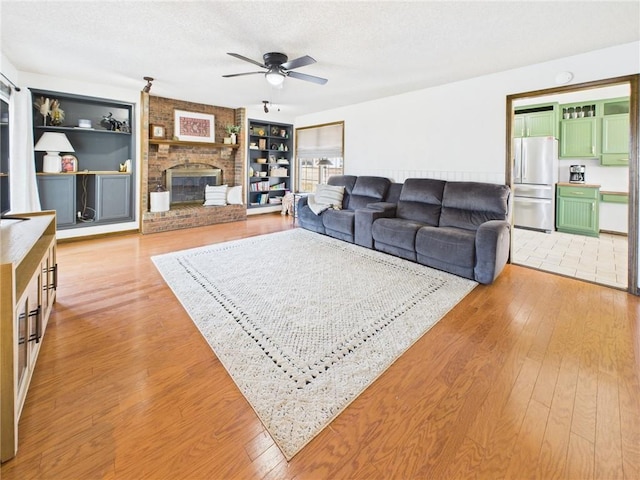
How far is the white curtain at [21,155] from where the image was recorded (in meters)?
4.08

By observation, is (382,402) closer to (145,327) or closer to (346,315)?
(346,315)

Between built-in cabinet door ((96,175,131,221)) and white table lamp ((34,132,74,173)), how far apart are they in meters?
0.56

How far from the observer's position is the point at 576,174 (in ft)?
19.6

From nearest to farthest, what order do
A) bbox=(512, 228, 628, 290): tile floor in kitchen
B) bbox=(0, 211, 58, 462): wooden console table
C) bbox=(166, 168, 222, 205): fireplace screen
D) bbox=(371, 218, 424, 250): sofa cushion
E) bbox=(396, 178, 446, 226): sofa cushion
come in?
bbox=(0, 211, 58, 462): wooden console table, bbox=(512, 228, 628, 290): tile floor in kitchen, bbox=(371, 218, 424, 250): sofa cushion, bbox=(396, 178, 446, 226): sofa cushion, bbox=(166, 168, 222, 205): fireplace screen

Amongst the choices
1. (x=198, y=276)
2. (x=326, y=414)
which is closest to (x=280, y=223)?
(x=198, y=276)

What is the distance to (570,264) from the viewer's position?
13.4 feet

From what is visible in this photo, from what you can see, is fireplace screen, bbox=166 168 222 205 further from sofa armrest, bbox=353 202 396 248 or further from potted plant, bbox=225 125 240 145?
sofa armrest, bbox=353 202 396 248

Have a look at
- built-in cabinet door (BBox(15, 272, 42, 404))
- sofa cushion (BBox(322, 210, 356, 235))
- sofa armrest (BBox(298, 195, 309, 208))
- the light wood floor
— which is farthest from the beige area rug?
sofa armrest (BBox(298, 195, 309, 208))

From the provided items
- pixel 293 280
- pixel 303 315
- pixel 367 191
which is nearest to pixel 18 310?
pixel 303 315

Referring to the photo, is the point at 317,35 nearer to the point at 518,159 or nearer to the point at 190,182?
the point at 190,182

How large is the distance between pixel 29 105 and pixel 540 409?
252 inches

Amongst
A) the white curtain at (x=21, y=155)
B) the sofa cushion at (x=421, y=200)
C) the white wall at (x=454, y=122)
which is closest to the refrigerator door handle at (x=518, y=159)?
the white wall at (x=454, y=122)

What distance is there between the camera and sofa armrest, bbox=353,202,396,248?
4.57m

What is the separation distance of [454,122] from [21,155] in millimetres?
5912
